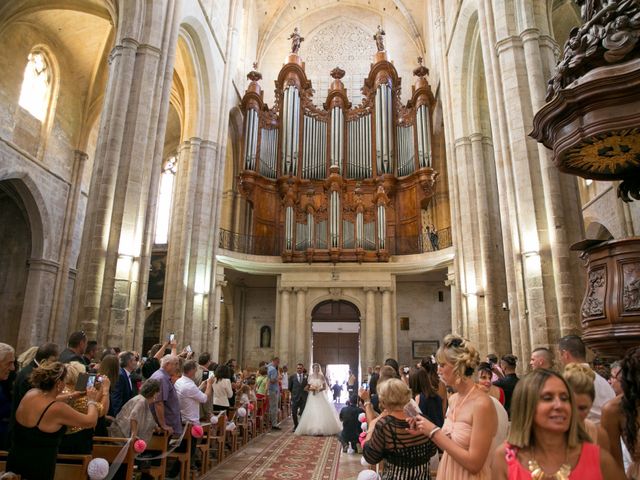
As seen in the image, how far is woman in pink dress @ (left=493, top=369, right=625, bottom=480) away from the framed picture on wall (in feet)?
59.4

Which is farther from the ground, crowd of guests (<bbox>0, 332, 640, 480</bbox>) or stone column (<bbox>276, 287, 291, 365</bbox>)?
stone column (<bbox>276, 287, 291, 365</bbox>)

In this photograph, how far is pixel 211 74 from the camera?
1692 cm

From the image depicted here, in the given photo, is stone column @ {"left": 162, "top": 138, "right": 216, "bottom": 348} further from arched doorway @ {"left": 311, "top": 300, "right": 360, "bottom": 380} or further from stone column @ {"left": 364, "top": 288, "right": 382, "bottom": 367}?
stone column @ {"left": 364, "top": 288, "right": 382, "bottom": 367}

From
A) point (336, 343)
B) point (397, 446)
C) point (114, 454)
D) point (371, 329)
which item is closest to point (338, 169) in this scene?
point (371, 329)

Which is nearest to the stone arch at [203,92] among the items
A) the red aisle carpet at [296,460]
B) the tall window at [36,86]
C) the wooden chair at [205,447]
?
the tall window at [36,86]

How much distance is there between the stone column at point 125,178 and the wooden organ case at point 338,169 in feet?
24.9

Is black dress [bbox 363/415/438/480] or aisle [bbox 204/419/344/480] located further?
aisle [bbox 204/419/344/480]

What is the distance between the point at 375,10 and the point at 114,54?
17074mm

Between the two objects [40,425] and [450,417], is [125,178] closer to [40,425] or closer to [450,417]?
[40,425]

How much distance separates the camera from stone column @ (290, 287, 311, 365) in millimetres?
17812

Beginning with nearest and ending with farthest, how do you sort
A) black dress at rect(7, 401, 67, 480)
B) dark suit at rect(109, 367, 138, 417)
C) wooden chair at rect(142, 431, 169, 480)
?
black dress at rect(7, 401, 67, 480), wooden chair at rect(142, 431, 169, 480), dark suit at rect(109, 367, 138, 417)

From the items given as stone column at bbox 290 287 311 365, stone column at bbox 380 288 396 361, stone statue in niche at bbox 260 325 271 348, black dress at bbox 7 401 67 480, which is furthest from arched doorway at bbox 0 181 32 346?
black dress at bbox 7 401 67 480

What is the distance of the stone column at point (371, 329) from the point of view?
699 inches

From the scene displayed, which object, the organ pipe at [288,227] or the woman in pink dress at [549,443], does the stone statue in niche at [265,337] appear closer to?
the organ pipe at [288,227]
